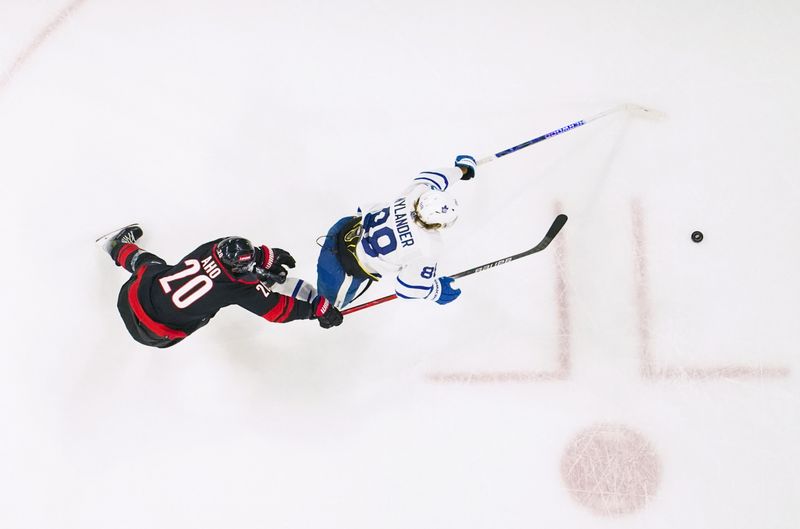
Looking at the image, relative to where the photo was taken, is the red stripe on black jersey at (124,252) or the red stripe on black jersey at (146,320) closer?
the red stripe on black jersey at (146,320)

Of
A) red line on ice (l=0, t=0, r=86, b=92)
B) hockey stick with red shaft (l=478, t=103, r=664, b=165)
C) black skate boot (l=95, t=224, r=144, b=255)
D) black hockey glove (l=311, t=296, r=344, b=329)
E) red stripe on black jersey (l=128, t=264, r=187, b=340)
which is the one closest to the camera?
red stripe on black jersey (l=128, t=264, r=187, b=340)

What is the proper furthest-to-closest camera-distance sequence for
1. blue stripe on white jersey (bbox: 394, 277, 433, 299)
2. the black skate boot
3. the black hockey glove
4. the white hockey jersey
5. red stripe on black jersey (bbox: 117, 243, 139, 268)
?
the black skate boot → red stripe on black jersey (bbox: 117, 243, 139, 268) → the black hockey glove → blue stripe on white jersey (bbox: 394, 277, 433, 299) → the white hockey jersey

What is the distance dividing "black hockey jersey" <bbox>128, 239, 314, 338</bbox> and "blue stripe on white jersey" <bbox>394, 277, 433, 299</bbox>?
62 cm

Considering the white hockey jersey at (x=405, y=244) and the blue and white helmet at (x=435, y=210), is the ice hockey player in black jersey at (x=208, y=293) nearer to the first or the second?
the white hockey jersey at (x=405, y=244)

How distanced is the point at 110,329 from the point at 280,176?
1545 mm

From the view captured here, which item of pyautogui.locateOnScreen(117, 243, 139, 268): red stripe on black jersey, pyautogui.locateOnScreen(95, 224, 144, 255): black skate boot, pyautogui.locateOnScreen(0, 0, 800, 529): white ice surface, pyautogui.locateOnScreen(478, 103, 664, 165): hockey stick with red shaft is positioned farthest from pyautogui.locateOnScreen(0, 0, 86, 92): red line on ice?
pyautogui.locateOnScreen(478, 103, 664, 165): hockey stick with red shaft

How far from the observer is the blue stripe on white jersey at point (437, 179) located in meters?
3.31

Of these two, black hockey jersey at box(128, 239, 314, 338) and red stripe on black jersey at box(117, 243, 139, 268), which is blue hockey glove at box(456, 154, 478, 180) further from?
red stripe on black jersey at box(117, 243, 139, 268)

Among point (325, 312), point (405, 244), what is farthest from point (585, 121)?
point (325, 312)

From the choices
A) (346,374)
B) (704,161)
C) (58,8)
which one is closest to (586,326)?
(704,161)

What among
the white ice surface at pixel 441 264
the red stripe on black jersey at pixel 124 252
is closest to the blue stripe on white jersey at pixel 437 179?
the white ice surface at pixel 441 264

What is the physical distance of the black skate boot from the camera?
4.07 m

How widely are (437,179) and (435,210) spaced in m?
0.47

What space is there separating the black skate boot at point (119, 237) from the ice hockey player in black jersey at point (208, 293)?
0.43 metres
